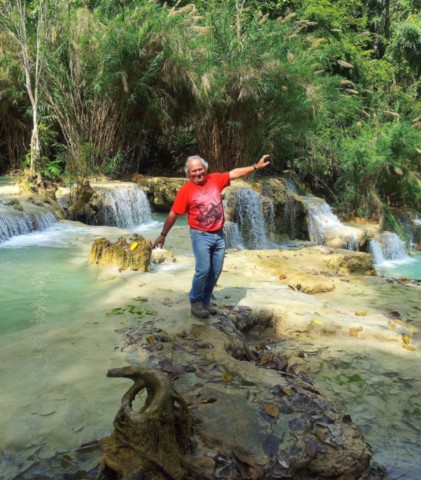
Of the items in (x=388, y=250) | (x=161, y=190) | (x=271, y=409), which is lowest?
(x=388, y=250)

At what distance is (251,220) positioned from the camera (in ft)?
34.0

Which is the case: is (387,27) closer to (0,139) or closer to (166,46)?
(166,46)

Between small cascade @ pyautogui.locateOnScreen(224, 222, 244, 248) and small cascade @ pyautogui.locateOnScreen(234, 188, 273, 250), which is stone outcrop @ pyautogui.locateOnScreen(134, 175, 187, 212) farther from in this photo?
small cascade @ pyautogui.locateOnScreen(224, 222, 244, 248)

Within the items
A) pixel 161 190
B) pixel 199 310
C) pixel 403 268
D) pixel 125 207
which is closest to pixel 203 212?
pixel 199 310

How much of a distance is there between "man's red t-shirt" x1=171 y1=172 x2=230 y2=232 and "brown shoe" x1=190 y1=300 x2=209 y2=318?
588 mm

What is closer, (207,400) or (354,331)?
(207,400)

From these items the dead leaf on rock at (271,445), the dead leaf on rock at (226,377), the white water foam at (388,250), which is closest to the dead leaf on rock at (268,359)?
the dead leaf on rock at (226,377)

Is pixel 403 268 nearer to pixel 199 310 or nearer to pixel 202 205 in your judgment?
pixel 199 310

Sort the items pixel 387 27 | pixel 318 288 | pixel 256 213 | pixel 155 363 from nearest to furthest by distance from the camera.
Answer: pixel 155 363
pixel 318 288
pixel 256 213
pixel 387 27

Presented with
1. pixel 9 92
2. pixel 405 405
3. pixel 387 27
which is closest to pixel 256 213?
pixel 9 92

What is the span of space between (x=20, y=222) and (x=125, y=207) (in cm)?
275

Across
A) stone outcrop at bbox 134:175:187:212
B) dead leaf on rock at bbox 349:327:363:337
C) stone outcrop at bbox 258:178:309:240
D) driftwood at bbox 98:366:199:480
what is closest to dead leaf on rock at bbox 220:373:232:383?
driftwood at bbox 98:366:199:480

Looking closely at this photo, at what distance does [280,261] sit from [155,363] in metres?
3.81

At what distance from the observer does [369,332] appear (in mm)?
3922
